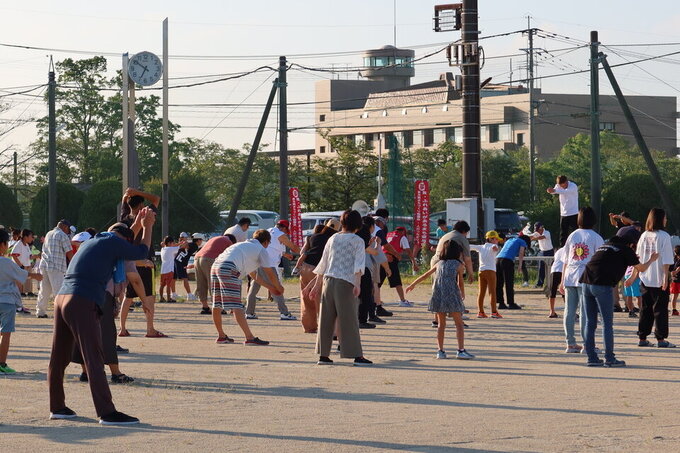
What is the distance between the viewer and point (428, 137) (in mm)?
113875

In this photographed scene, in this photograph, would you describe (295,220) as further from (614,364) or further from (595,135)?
(614,364)

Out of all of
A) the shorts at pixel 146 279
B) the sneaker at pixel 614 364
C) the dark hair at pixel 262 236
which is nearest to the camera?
the sneaker at pixel 614 364

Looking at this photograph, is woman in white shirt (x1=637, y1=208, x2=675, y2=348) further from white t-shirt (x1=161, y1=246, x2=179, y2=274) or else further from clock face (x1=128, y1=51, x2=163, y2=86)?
clock face (x1=128, y1=51, x2=163, y2=86)

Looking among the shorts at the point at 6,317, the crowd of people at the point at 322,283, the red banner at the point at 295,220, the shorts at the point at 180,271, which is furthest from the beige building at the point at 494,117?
the shorts at the point at 6,317

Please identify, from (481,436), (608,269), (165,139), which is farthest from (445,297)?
(165,139)

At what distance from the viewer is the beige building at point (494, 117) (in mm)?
108000

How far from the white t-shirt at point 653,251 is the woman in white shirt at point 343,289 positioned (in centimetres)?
393

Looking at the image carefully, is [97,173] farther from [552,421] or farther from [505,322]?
[552,421]

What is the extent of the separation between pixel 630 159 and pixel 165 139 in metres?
55.5

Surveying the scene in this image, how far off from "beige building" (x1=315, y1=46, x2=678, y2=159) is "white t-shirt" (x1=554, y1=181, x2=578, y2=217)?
77.4 metres

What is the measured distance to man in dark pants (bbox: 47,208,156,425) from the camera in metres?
10.1

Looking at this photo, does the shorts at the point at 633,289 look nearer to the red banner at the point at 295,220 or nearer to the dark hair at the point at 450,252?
the dark hair at the point at 450,252

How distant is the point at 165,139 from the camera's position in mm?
37312

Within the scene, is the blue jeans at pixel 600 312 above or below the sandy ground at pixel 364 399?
above
